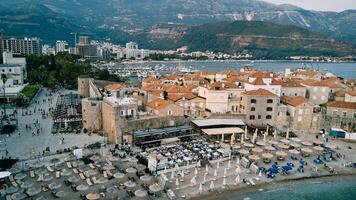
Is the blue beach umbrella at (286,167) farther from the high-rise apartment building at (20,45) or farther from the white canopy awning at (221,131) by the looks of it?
the high-rise apartment building at (20,45)

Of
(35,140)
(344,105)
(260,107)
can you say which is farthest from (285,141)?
(35,140)

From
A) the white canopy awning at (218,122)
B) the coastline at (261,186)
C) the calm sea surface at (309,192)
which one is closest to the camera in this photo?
the coastline at (261,186)

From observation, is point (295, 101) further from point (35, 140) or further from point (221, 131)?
point (35, 140)

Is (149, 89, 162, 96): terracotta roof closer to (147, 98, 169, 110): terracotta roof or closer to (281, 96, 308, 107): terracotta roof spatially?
(147, 98, 169, 110): terracotta roof

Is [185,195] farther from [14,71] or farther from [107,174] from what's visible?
[14,71]

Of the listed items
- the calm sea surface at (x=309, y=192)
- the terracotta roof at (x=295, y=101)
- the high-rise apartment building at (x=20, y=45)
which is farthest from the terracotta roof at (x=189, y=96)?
the high-rise apartment building at (x=20, y=45)

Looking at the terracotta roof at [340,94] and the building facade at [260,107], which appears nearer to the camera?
the building facade at [260,107]
